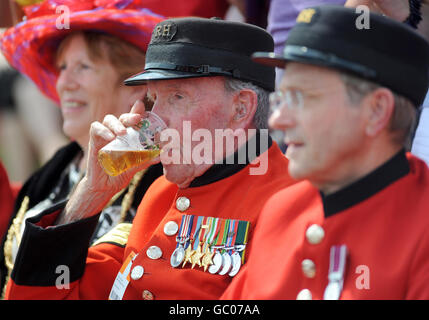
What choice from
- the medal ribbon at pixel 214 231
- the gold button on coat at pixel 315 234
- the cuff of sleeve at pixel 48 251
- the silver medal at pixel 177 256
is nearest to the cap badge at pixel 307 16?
the gold button on coat at pixel 315 234

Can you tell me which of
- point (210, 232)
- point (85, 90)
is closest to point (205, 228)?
point (210, 232)

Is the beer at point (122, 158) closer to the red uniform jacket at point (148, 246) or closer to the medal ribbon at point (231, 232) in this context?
the red uniform jacket at point (148, 246)

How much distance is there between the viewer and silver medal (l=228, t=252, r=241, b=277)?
2.48m

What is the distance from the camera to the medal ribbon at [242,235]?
2.50 metres

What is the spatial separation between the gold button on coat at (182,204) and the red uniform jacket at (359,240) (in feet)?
1.89

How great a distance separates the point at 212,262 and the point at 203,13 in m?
2.30

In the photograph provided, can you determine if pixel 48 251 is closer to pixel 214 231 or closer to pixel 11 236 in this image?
pixel 214 231

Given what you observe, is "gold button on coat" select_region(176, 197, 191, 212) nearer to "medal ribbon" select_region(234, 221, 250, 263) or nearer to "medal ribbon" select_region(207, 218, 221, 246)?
"medal ribbon" select_region(207, 218, 221, 246)

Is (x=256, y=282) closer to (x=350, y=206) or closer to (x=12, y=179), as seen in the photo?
(x=350, y=206)

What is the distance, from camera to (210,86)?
2701 mm

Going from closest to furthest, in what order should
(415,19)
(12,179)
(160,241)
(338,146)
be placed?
(338,146)
(160,241)
(415,19)
(12,179)

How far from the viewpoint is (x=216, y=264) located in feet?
8.30

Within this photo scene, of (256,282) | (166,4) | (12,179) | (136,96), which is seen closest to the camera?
(256,282)

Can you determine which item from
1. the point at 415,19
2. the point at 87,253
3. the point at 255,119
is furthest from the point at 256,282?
the point at 415,19
